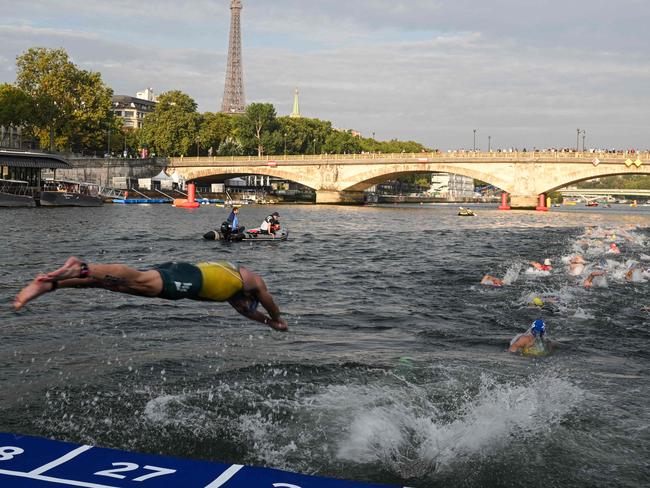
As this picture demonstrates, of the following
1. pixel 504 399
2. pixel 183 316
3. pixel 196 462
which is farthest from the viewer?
pixel 183 316

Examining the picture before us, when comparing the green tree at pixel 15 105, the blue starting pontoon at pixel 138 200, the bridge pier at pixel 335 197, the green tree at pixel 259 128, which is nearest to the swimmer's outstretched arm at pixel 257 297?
the blue starting pontoon at pixel 138 200

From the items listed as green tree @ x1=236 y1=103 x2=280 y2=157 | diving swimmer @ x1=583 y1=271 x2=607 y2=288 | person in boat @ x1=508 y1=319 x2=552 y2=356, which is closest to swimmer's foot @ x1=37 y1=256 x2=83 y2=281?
person in boat @ x1=508 y1=319 x2=552 y2=356

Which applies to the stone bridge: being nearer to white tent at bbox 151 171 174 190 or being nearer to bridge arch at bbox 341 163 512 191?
bridge arch at bbox 341 163 512 191

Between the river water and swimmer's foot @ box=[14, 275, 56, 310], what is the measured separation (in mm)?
3232

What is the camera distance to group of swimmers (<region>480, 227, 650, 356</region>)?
14.8 meters

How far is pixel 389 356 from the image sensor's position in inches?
564

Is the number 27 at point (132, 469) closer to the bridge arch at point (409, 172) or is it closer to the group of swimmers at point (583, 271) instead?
the group of swimmers at point (583, 271)

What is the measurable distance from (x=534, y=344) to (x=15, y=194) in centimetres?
6950

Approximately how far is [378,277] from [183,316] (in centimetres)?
1101

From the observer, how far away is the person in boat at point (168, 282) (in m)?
6.88

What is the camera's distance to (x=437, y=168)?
10088 centimetres

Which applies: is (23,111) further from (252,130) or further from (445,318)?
(445,318)

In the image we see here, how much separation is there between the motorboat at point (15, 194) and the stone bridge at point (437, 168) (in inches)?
1655

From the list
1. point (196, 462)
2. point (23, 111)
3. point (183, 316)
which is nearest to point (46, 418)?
point (196, 462)
